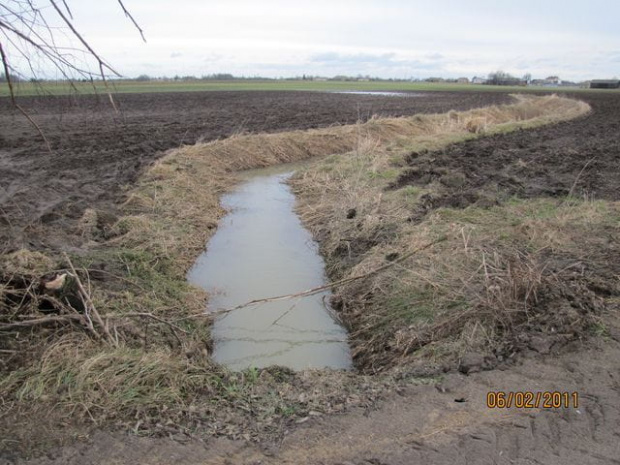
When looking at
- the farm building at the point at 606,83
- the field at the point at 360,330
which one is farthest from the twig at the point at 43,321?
the farm building at the point at 606,83

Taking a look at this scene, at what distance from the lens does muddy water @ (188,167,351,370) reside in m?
5.79

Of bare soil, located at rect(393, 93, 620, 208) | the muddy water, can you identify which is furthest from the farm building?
the muddy water

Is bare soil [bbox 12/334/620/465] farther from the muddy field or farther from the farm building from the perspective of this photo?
the farm building

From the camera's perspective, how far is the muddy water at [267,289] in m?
5.79

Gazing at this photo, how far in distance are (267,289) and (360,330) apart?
1903mm

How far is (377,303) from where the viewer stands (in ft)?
20.7

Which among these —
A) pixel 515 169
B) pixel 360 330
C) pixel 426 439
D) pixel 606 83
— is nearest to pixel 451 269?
pixel 360 330

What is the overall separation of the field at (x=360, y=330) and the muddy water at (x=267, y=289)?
0.33 m

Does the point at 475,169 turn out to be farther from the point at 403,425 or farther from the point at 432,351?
the point at 403,425

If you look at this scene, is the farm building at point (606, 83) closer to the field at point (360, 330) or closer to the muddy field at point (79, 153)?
the muddy field at point (79, 153)

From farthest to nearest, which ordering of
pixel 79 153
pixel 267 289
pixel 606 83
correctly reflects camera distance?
pixel 606 83 < pixel 79 153 < pixel 267 289
